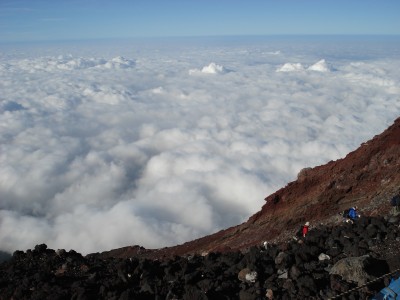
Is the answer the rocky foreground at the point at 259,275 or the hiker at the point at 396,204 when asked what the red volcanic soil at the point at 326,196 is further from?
the rocky foreground at the point at 259,275

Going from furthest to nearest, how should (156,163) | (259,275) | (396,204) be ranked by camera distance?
(156,163), (396,204), (259,275)

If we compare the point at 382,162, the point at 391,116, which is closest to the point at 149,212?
the point at 382,162

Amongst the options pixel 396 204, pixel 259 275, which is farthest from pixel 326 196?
pixel 259 275

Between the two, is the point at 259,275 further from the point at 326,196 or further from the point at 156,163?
the point at 156,163

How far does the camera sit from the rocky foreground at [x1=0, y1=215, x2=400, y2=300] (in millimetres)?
9547

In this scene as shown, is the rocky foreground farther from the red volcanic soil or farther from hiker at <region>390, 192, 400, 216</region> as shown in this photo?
the red volcanic soil

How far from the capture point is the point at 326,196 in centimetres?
1944

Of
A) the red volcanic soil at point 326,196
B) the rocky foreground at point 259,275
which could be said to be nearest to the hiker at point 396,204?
the rocky foreground at point 259,275

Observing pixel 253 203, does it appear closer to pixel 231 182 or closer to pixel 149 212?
pixel 231 182

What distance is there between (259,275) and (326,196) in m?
10.3

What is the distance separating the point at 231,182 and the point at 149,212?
24.9 m

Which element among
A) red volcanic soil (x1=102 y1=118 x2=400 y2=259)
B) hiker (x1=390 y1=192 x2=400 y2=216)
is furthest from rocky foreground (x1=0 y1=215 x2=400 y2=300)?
red volcanic soil (x1=102 y1=118 x2=400 y2=259)

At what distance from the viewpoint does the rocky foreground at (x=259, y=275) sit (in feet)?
31.3

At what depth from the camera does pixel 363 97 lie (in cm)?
19712
